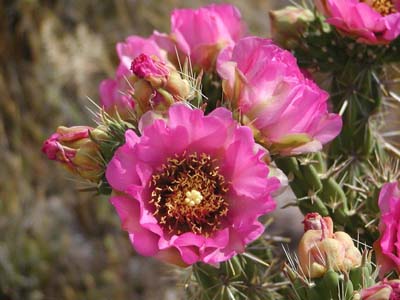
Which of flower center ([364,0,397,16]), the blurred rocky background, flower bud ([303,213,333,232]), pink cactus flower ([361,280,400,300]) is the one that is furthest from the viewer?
the blurred rocky background

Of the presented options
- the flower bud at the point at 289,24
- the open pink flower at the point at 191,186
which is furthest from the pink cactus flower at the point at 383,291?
the flower bud at the point at 289,24

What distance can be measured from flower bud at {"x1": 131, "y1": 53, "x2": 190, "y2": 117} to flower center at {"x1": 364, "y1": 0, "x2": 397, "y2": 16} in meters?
0.45

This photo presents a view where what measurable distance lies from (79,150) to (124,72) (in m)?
0.33

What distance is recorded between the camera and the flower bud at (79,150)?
114 centimetres

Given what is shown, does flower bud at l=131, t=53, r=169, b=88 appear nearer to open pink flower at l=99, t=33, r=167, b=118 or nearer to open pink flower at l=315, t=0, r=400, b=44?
open pink flower at l=99, t=33, r=167, b=118

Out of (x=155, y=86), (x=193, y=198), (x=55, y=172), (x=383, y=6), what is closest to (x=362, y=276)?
(x=193, y=198)

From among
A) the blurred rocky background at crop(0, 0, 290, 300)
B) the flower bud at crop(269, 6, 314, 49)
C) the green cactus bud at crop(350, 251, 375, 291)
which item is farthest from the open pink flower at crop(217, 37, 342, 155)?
the blurred rocky background at crop(0, 0, 290, 300)

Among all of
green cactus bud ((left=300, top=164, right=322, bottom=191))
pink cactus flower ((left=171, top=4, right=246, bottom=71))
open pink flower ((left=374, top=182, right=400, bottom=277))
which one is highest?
pink cactus flower ((left=171, top=4, right=246, bottom=71))

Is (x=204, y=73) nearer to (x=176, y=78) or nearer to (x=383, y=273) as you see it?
(x=176, y=78)

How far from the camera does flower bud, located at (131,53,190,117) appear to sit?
111 cm

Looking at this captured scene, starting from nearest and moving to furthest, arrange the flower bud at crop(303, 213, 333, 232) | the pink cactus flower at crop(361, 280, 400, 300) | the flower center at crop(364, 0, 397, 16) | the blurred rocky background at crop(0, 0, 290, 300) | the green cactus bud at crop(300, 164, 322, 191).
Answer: the pink cactus flower at crop(361, 280, 400, 300) → the flower bud at crop(303, 213, 333, 232) → the green cactus bud at crop(300, 164, 322, 191) → the flower center at crop(364, 0, 397, 16) → the blurred rocky background at crop(0, 0, 290, 300)

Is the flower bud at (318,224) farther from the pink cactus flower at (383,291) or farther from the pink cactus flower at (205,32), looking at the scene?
the pink cactus flower at (205,32)

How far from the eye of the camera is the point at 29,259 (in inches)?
134

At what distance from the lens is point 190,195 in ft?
3.69
